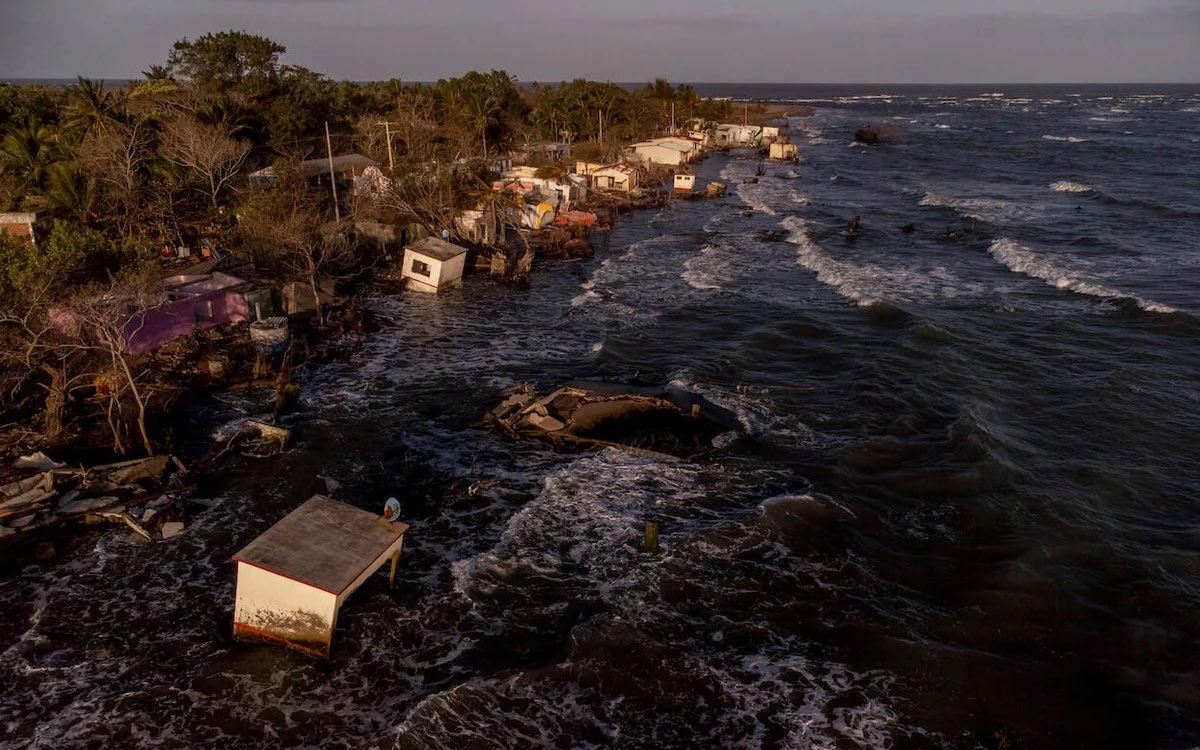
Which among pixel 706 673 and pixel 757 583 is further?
pixel 757 583

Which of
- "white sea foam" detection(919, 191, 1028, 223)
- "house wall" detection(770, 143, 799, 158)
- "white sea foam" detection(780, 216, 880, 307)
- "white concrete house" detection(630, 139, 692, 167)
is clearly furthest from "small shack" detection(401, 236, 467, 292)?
"house wall" detection(770, 143, 799, 158)

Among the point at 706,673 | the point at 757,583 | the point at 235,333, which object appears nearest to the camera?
the point at 706,673

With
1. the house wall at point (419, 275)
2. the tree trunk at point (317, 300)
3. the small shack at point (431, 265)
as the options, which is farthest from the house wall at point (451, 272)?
the tree trunk at point (317, 300)

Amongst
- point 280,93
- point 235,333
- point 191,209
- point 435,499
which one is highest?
point 280,93

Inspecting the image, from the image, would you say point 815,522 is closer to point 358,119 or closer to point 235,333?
point 235,333

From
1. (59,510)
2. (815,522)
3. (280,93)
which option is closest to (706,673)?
(815,522)
